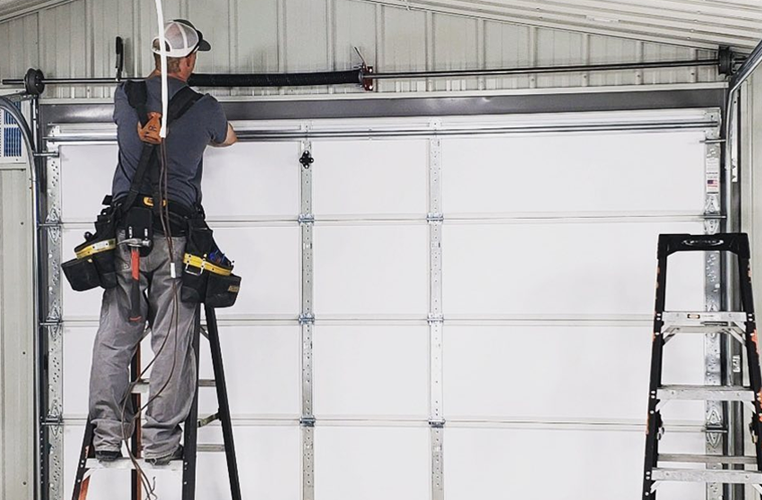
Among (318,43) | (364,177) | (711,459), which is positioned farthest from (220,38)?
(711,459)

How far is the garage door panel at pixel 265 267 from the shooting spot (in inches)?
196

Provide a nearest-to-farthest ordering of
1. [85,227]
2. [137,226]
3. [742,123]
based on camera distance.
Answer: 1. [137,226]
2. [742,123]
3. [85,227]

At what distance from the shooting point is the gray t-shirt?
385cm

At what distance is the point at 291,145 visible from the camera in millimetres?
4980

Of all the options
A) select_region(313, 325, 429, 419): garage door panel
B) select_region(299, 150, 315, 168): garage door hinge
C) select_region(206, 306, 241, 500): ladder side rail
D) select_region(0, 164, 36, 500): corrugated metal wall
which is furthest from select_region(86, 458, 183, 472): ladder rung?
select_region(299, 150, 315, 168): garage door hinge

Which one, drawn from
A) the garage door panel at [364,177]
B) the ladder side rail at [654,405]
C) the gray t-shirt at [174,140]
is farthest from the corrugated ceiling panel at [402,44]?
the ladder side rail at [654,405]

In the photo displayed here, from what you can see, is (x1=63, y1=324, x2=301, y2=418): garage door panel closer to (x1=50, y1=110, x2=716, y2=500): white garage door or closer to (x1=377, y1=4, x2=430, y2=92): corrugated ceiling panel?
(x1=50, y1=110, x2=716, y2=500): white garage door

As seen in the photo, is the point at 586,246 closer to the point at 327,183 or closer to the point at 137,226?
the point at 327,183

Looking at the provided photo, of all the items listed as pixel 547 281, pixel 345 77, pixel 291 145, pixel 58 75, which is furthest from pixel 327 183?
pixel 58 75

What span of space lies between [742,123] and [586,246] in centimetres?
112

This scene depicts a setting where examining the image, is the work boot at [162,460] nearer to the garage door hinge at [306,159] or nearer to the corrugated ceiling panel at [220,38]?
the garage door hinge at [306,159]

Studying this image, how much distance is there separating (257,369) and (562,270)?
190 cm

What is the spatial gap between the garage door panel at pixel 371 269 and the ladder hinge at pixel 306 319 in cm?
5

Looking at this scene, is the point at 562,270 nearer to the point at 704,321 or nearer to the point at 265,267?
the point at 704,321
